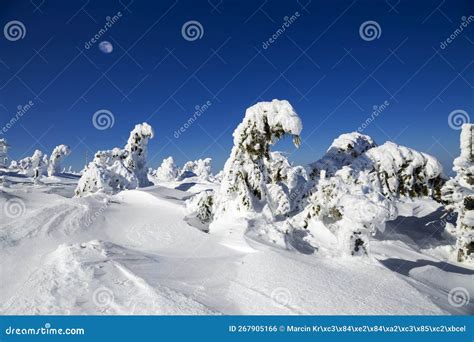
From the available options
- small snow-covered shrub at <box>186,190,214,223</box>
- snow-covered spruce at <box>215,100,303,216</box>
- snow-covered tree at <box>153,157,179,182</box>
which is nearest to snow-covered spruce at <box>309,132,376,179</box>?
snow-covered spruce at <box>215,100,303,216</box>

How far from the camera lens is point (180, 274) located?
673 cm

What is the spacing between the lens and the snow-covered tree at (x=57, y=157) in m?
61.6

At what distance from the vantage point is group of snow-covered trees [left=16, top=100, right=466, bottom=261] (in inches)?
360

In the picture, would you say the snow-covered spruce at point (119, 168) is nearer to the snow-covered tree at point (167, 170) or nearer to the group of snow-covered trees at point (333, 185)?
the group of snow-covered trees at point (333, 185)

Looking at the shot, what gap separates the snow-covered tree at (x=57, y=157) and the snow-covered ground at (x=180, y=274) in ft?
186

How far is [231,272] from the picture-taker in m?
6.96

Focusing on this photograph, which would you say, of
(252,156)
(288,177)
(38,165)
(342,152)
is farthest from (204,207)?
(38,165)

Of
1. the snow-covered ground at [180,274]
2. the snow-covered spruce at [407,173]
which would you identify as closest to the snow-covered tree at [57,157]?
the snow-covered ground at [180,274]

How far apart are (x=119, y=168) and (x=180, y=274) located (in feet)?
82.4

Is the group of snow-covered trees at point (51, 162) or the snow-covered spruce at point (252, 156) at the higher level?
the snow-covered spruce at point (252, 156)

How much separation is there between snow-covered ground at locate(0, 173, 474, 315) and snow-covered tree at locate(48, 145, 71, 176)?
2233 inches

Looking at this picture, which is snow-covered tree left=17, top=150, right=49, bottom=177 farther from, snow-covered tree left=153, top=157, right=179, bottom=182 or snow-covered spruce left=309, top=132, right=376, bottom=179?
snow-covered spruce left=309, top=132, right=376, bottom=179

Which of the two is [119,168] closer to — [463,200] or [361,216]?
[361,216]
